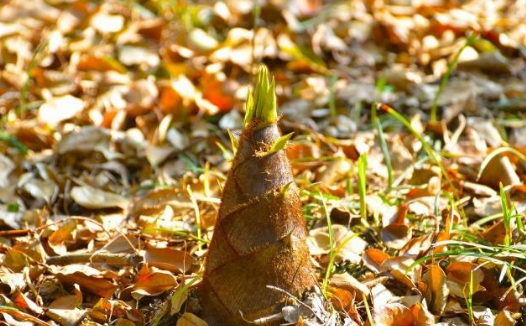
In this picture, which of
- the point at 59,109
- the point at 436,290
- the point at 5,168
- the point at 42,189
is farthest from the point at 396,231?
the point at 59,109

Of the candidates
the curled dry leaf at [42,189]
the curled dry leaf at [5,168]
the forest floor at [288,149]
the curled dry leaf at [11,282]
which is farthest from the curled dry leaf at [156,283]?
the curled dry leaf at [5,168]

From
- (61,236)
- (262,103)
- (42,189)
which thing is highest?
(262,103)

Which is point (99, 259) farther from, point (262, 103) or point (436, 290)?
point (436, 290)

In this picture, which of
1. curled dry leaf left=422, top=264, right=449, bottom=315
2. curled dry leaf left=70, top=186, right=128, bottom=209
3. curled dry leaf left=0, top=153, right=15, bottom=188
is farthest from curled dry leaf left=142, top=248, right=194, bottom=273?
curled dry leaf left=0, top=153, right=15, bottom=188

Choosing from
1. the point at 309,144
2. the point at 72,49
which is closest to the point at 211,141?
the point at 309,144

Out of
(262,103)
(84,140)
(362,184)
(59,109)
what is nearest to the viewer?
(262,103)

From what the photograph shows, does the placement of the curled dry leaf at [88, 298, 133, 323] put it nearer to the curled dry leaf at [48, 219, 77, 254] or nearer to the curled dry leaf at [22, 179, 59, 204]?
the curled dry leaf at [48, 219, 77, 254]

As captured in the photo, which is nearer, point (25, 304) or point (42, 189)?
point (25, 304)
